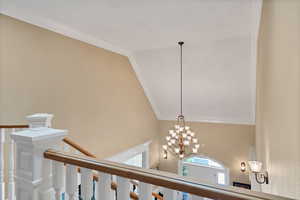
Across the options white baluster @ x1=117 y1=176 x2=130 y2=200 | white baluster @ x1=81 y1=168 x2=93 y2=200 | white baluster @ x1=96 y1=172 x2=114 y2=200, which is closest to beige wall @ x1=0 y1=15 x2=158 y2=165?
white baluster @ x1=81 y1=168 x2=93 y2=200

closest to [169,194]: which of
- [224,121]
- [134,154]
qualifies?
[134,154]

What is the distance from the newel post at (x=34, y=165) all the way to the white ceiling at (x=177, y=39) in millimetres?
2100

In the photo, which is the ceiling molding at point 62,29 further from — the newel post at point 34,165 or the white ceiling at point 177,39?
the newel post at point 34,165

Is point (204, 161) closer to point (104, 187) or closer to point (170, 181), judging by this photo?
point (104, 187)

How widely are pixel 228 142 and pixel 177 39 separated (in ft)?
14.7

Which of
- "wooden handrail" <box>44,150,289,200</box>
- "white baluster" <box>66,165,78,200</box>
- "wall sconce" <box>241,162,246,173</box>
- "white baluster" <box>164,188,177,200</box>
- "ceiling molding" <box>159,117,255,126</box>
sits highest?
"wooden handrail" <box>44,150,289,200</box>

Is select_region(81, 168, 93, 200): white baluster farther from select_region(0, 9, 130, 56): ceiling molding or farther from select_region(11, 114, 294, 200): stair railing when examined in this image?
select_region(0, 9, 130, 56): ceiling molding

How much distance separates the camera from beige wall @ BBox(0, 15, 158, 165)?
8.76 feet

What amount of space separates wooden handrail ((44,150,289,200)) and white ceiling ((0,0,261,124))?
2.30 metres

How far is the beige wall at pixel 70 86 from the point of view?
2670 millimetres

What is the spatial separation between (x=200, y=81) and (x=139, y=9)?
3227mm

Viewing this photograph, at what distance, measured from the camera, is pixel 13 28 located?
8.79 feet

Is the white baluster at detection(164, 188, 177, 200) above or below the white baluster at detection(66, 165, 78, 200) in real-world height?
above

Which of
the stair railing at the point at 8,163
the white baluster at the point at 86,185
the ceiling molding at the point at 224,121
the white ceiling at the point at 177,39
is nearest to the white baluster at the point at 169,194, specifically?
the white baluster at the point at 86,185
